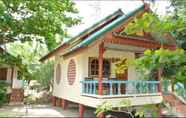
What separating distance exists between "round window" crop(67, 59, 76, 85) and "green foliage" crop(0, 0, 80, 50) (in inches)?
112

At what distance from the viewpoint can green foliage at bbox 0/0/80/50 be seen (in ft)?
28.2

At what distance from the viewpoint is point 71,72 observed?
13258 millimetres

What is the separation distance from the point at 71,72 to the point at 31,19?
15.8ft

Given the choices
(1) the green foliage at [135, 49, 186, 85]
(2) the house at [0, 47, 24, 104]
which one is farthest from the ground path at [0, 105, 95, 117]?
(1) the green foliage at [135, 49, 186, 85]

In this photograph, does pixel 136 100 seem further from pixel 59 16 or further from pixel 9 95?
pixel 9 95

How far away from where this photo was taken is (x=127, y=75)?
45.2ft

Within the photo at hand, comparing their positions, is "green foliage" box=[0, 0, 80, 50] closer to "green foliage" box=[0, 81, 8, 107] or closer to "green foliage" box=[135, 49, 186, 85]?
"green foliage" box=[135, 49, 186, 85]

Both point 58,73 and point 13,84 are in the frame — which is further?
point 13,84

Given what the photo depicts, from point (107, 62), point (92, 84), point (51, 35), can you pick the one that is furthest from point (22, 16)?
point (107, 62)

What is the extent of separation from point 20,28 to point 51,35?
154 centimetres

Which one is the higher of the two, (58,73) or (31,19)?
(31,19)

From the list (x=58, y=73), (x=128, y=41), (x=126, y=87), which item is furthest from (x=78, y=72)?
(x=58, y=73)

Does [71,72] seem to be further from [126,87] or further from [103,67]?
[126,87]

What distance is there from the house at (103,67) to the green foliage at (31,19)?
150 cm
